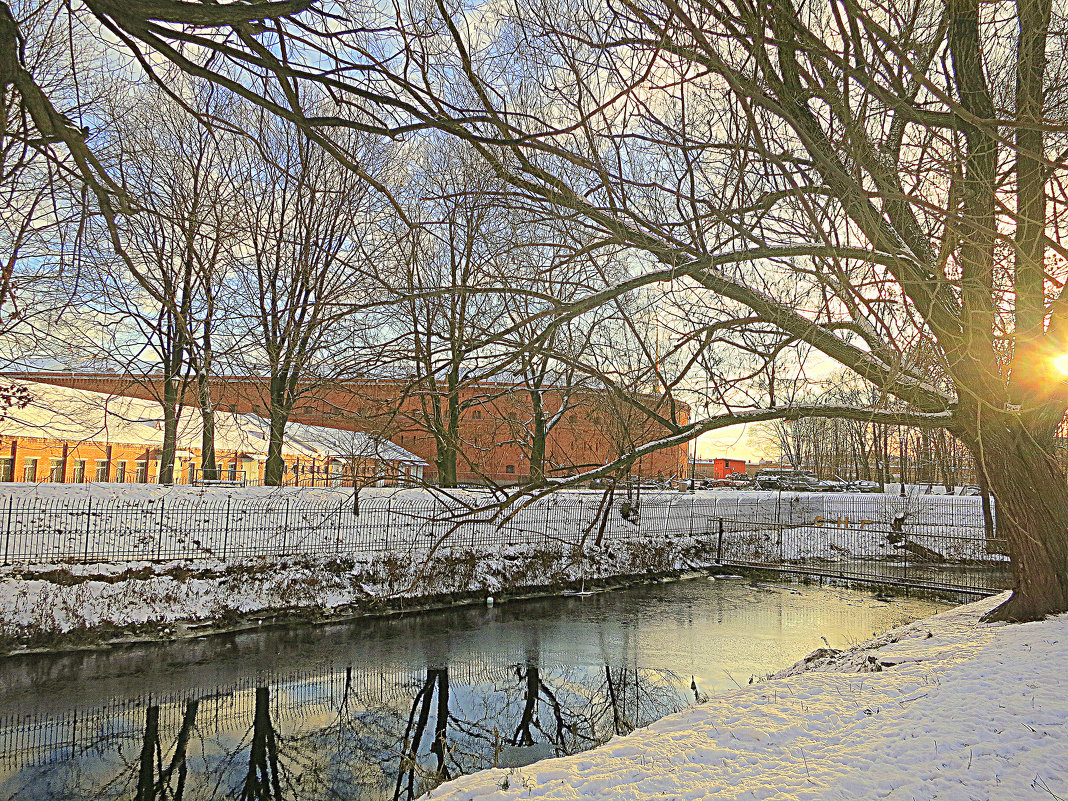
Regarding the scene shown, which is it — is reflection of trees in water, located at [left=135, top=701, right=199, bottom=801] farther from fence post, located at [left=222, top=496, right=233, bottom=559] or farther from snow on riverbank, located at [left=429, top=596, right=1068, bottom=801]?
fence post, located at [left=222, top=496, right=233, bottom=559]

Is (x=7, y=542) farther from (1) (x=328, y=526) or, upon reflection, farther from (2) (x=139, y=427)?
(2) (x=139, y=427)

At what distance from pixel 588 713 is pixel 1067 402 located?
22.7 ft

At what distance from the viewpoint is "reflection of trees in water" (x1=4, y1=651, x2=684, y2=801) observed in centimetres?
748

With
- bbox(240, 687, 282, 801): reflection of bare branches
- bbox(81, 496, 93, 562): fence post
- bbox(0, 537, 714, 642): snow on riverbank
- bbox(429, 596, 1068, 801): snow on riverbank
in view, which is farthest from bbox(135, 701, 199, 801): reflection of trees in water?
bbox(81, 496, 93, 562): fence post

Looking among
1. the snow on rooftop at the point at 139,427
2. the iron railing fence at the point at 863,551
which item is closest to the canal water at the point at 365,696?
the snow on rooftop at the point at 139,427

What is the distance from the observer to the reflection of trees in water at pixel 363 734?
24.6ft

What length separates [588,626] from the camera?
50.0 feet

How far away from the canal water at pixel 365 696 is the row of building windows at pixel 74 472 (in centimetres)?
1012

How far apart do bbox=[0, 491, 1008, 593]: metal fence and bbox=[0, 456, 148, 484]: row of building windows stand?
4524 millimetres

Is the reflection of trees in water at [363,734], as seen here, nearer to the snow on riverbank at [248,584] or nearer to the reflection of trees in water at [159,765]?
the reflection of trees in water at [159,765]

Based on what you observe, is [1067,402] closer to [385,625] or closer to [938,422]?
[938,422]

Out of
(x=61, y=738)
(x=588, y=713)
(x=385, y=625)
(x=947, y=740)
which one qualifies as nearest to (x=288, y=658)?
(x=385, y=625)

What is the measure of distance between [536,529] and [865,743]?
17010mm

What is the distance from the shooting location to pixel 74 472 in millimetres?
22328
